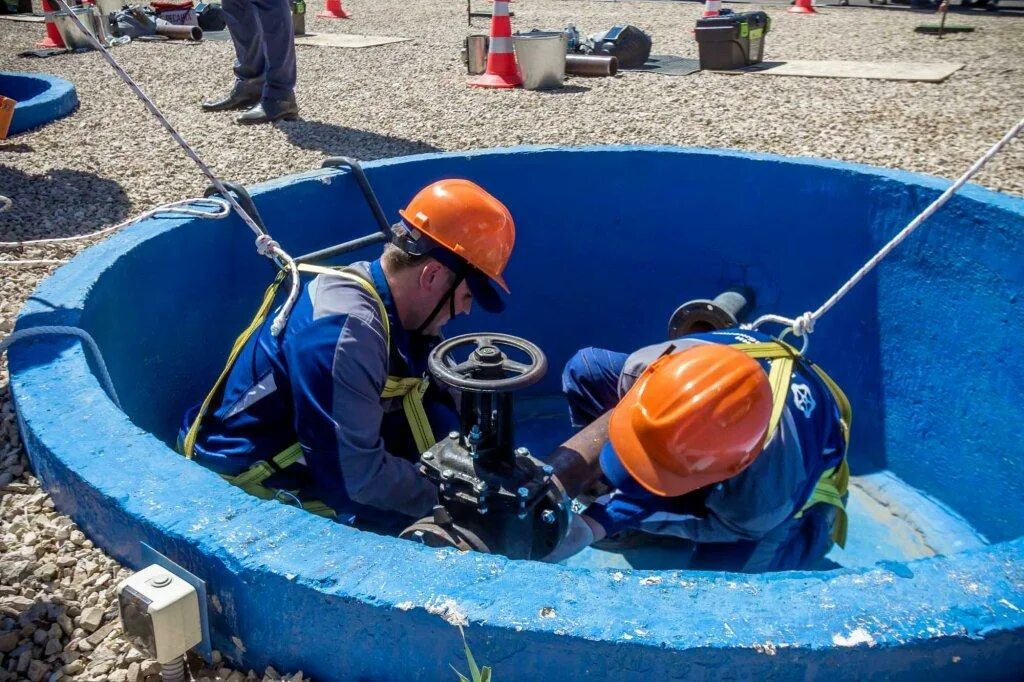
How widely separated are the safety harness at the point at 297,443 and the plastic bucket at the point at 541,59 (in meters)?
5.46

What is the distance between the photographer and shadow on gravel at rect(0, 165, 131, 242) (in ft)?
15.0

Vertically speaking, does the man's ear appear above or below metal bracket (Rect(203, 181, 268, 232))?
below

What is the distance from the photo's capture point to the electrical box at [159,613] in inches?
61.4

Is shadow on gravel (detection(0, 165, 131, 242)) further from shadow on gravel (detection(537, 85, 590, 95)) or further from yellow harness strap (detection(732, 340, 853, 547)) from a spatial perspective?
shadow on gravel (detection(537, 85, 590, 95))

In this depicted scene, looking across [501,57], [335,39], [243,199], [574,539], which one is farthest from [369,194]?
[335,39]

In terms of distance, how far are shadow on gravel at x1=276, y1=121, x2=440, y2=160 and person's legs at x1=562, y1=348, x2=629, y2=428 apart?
9.64ft

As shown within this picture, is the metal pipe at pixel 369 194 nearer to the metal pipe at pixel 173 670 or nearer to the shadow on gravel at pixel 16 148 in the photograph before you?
the metal pipe at pixel 173 670

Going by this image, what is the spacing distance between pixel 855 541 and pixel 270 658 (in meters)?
2.73

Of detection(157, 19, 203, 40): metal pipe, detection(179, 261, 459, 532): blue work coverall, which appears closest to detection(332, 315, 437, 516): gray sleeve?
detection(179, 261, 459, 532): blue work coverall

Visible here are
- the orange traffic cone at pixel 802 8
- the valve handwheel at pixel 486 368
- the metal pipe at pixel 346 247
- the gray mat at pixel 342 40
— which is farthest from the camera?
the orange traffic cone at pixel 802 8

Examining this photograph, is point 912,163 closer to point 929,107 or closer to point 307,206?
point 929,107

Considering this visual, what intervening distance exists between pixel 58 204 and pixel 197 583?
13.1ft

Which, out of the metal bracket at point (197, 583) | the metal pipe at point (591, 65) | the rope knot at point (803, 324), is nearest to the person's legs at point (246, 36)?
the metal pipe at point (591, 65)

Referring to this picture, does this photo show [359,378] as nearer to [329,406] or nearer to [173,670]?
[329,406]
